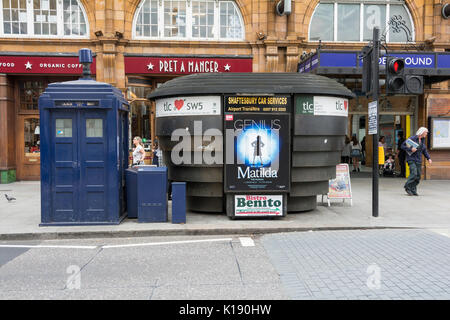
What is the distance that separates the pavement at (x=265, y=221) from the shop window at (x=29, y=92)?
4.85 m

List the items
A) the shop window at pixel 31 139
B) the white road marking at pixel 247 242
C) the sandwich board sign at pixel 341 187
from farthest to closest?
the shop window at pixel 31 139 < the sandwich board sign at pixel 341 187 < the white road marking at pixel 247 242

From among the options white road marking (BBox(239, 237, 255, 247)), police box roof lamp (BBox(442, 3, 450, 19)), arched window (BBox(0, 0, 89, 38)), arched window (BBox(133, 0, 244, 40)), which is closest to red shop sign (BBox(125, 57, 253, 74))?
arched window (BBox(133, 0, 244, 40))

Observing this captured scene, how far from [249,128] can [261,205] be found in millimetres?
1497

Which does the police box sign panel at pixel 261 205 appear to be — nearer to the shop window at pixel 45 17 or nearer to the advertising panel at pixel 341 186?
the advertising panel at pixel 341 186

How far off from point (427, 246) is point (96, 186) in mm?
5509

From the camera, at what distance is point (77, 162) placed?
7.24m

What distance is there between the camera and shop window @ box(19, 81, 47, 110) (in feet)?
47.4

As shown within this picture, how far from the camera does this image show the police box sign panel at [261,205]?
7863 millimetres

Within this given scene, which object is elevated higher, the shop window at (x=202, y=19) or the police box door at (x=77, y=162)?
the shop window at (x=202, y=19)

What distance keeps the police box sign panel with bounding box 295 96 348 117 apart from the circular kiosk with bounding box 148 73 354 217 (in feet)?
0.06

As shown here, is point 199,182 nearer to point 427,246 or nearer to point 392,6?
point 427,246

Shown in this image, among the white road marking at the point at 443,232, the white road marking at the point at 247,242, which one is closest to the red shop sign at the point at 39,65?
the white road marking at the point at 247,242
